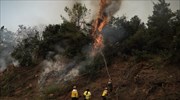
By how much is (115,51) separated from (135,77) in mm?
6229

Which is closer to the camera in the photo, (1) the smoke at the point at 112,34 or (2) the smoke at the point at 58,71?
(2) the smoke at the point at 58,71

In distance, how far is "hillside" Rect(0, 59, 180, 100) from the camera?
27062 millimetres

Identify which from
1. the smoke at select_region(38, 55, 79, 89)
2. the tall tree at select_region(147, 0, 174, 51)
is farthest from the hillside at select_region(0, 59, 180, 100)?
the tall tree at select_region(147, 0, 174, 51)

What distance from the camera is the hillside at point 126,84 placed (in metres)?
27.1

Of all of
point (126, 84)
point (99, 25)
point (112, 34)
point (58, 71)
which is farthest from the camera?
point (99, 25)

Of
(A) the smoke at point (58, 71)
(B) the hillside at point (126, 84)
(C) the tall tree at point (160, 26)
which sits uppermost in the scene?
(C) the tall tree at point (160, 26)

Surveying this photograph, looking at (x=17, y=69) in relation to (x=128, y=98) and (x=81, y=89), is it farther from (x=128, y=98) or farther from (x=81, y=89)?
(x=128, y=98)

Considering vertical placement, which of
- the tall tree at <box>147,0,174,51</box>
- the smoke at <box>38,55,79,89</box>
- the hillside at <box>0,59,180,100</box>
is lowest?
the hillside at <box>0,59,180,100</box>

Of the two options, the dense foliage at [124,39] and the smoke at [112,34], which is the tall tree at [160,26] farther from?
the smoke at [112,34]

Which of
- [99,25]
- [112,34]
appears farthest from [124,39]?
[99,25]

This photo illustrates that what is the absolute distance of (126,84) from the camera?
29.8 metres

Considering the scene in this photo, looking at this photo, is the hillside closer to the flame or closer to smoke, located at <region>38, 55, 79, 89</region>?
smoke, located at <region>38, 55, 79, 89</region>

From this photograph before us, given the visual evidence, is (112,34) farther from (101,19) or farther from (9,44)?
(9,44)

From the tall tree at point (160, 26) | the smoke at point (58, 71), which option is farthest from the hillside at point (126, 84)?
the tall tree at point (160, 26)
